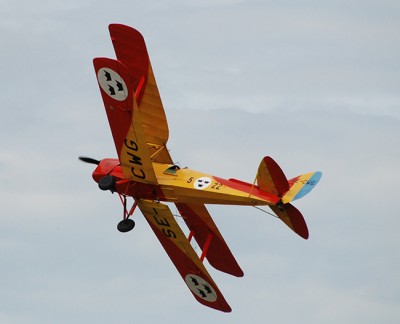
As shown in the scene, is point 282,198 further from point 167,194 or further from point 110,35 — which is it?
point 110,35

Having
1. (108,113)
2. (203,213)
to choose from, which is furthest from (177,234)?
(108,113)

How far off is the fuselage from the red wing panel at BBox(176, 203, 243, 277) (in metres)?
1.85

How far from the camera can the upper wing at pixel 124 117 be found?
3181cm

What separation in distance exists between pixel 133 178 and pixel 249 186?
2829 mm

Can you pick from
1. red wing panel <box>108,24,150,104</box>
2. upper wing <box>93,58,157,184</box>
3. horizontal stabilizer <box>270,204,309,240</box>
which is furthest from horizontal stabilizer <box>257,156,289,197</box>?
red wing panel <box>108,24,150,104</box>

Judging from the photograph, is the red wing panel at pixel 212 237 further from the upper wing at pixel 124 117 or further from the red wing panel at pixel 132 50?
the red wing panel at pixel 132 50

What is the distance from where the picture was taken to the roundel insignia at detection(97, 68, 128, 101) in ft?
104

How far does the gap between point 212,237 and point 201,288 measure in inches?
54.0

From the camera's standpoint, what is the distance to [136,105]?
32.0 m

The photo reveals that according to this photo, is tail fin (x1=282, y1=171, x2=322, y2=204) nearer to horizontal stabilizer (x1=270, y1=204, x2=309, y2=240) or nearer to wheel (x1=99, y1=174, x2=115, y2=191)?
horizontal stabilizer (x1=270, y1=204, x2=309, y2=240)

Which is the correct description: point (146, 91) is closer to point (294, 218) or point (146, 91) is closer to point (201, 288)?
point (294, 218)

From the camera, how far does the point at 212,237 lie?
35.6 meters

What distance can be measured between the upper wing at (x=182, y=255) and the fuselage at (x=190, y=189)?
314 millimetres

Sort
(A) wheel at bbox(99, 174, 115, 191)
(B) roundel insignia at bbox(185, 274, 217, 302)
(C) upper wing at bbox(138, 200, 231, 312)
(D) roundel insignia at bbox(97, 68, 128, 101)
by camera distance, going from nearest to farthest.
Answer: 1. (D) roundel insignia at bbox(97, 68, 128, 101)
2. (A) wheel at bbox(99, 174, 115, 191)
3. (C) upper wing at bbox(138, 200, 231, 312)
4. (B) roundel insignia at bbox(185, 274, 217, 302)
